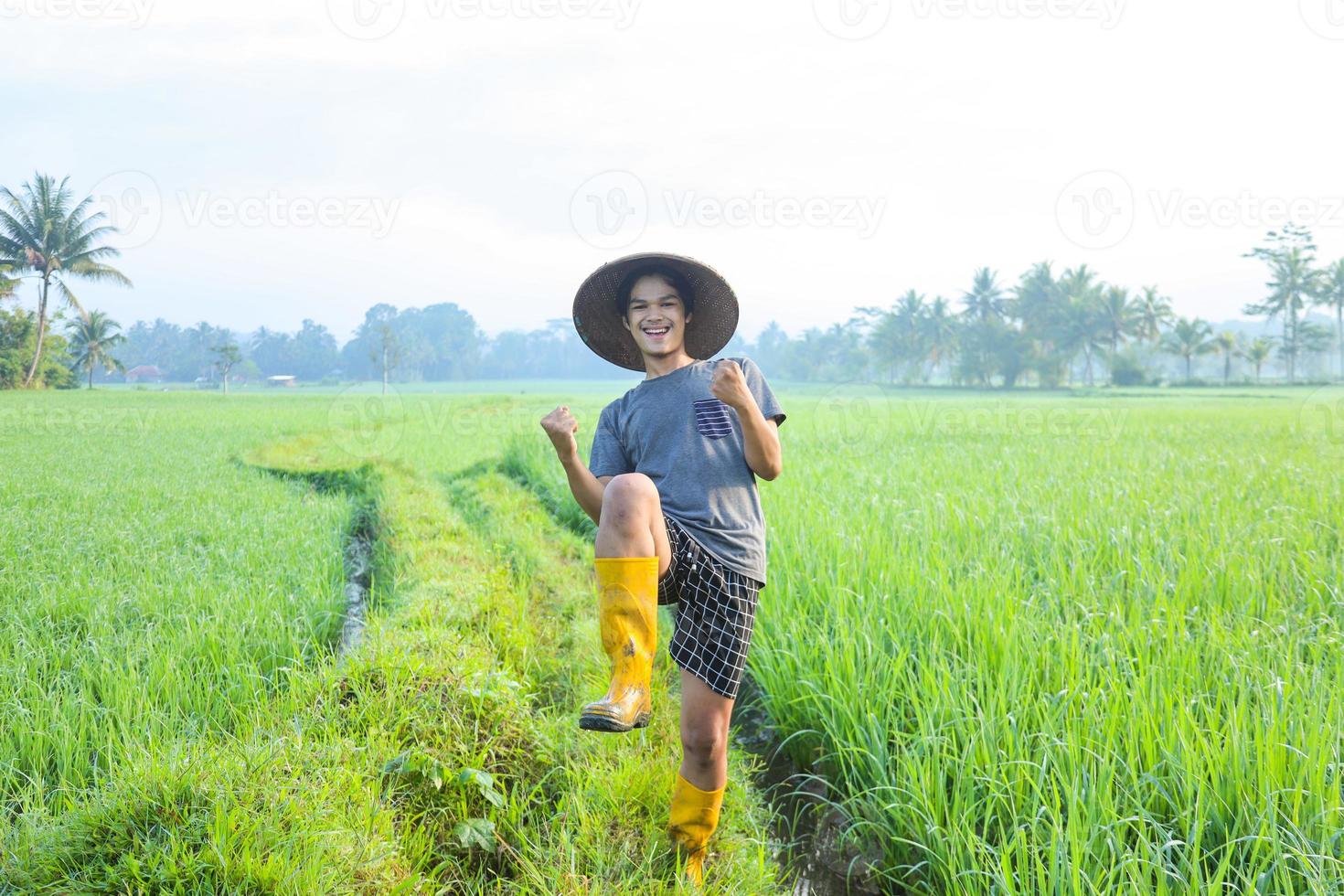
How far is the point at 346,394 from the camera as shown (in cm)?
1795

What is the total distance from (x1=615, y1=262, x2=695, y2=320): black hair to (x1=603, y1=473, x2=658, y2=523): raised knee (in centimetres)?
63

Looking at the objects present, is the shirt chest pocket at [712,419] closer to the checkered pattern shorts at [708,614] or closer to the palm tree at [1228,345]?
the checkered pattern shorts at [708,614]

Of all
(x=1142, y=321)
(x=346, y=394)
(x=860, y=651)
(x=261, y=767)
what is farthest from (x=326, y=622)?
(x=1142, y=321)

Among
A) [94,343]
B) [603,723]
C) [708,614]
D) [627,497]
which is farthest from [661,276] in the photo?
[94,343]

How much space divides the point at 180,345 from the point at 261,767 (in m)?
20.2

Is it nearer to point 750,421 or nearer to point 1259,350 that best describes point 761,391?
point 750,421

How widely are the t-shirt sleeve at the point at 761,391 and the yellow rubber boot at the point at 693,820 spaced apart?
96 centimetres

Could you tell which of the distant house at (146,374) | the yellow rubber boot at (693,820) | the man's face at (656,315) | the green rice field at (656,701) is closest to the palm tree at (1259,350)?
the green rice field at (656,701)

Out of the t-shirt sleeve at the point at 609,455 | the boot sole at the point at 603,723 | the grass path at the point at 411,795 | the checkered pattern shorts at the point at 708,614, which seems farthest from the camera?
the t-shirt sleeve at the point at 609,455

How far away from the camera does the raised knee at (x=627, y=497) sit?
5.33 feet

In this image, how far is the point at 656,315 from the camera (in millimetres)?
2010

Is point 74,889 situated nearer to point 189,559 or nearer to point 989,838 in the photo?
point 989,838

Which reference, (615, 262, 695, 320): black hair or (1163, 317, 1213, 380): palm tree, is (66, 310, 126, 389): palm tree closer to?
(615, 262, 695, 320): black hair

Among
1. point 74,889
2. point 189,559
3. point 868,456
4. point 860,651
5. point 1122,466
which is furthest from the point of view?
point 868,456
